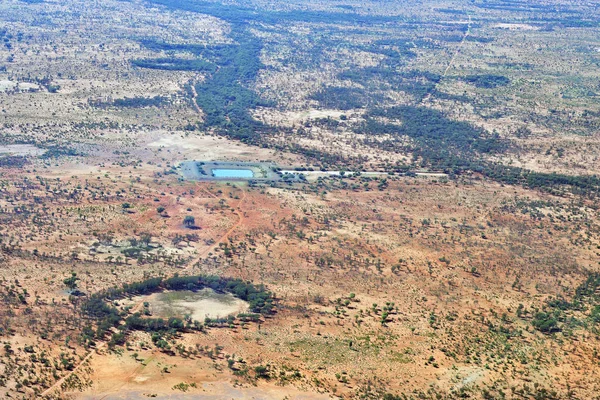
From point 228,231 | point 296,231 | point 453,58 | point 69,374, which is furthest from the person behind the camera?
point 453,58

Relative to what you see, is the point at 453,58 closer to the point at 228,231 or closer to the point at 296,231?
the point at 296,231

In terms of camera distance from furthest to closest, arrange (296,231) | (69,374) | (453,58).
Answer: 1. (453,58)
2. (296,231)
3. (69,374)

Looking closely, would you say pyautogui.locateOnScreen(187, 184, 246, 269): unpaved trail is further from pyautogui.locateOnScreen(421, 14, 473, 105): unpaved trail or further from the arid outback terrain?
pyautogui.locateOnScreen(421, 14, 473, 105): unpaved trail

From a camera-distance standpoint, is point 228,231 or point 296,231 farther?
point 296,231

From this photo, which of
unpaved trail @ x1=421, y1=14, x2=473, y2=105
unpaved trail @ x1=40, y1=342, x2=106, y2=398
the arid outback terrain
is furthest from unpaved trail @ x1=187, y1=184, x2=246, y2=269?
unpaved trail @ x1=421, y1=14, x2=473, y2=105

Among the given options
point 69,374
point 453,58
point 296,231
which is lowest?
point 69,374

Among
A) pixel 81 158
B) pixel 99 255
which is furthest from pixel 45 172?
pixel 99 255

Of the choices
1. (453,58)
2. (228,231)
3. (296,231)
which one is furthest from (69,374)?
(453,58)

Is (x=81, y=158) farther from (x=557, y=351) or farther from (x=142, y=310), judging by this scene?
(x=557, y=351)
